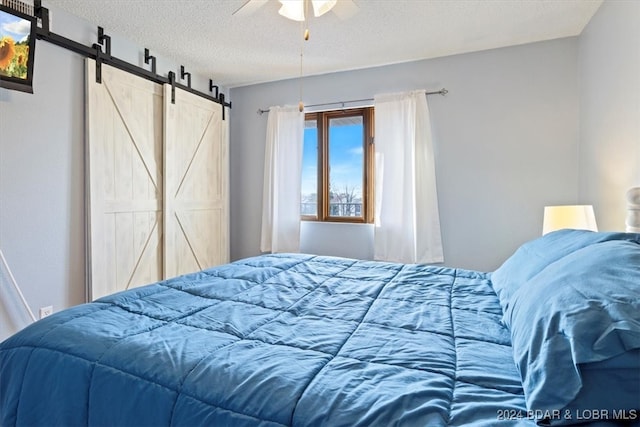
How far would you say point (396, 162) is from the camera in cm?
354

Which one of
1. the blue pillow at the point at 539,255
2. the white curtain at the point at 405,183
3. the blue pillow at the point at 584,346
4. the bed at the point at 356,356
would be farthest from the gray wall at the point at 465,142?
the blue pillow at the point at 584,346

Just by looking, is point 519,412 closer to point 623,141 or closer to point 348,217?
point 623,141

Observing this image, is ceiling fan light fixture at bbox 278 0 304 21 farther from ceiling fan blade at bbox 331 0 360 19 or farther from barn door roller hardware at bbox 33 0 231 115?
barn door roller hardware at bbox 33 0 231 115

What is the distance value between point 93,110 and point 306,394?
2.95 m

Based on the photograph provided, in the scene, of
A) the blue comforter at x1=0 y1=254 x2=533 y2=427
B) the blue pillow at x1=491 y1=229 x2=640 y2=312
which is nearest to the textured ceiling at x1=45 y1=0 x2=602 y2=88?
the blue pillow at x1=491 y1=229 x2=640 y2=312

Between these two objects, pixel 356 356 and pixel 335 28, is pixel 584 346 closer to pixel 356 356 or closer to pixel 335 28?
pixel 356 356

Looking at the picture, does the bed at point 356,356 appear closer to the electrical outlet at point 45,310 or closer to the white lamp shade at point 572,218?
the white lamp shade at point 572,218

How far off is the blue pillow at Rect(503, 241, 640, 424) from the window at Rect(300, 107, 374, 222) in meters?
2.90

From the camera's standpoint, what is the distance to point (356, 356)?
3.16 feet

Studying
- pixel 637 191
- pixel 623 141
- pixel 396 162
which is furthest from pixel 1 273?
pixel 623 141

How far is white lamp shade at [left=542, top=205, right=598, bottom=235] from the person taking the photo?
7.17ft

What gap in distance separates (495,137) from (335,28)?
181 cm

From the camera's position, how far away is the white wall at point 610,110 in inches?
78.6

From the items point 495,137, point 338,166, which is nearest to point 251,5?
point 338,166
